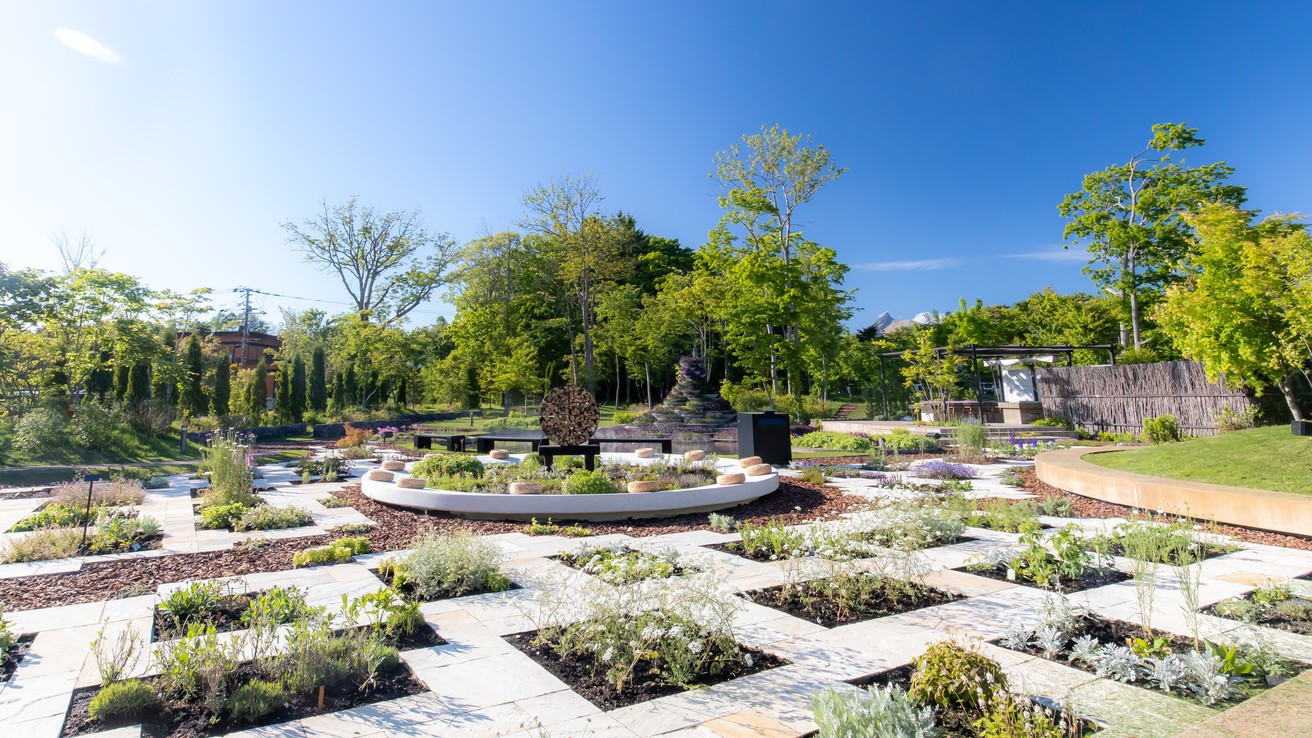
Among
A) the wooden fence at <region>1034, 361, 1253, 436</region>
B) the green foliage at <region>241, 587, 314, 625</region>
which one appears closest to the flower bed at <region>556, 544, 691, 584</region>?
the green foliage at <region>241, 587, 314, 625</region>

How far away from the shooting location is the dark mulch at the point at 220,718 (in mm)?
2791

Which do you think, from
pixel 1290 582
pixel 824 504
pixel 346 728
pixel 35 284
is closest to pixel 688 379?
pixel 824 504

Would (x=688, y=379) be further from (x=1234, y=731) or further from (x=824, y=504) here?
(x=1234, y=731)

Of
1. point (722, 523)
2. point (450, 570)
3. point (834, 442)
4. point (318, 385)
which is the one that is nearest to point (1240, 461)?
point (722, 523)

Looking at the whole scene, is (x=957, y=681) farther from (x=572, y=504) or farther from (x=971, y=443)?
(x=971, y=443)

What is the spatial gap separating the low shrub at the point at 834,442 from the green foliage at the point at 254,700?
14.7m

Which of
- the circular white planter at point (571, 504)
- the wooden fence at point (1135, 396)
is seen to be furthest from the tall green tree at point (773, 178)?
the circular white planter at point (571, 504)

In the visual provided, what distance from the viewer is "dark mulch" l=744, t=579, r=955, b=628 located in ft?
13.8

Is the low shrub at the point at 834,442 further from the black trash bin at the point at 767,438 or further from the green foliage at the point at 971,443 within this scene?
the black trash bin at the point at 767,438

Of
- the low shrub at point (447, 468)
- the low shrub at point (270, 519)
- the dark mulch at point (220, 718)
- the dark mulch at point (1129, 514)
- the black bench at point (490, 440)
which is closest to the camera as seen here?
the dark mulch at point (220, 718)

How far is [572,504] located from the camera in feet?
25.7

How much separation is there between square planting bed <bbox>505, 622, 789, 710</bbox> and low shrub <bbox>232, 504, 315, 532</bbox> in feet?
17.4

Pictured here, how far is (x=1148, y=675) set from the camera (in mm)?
3092

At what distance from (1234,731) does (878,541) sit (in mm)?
3753
